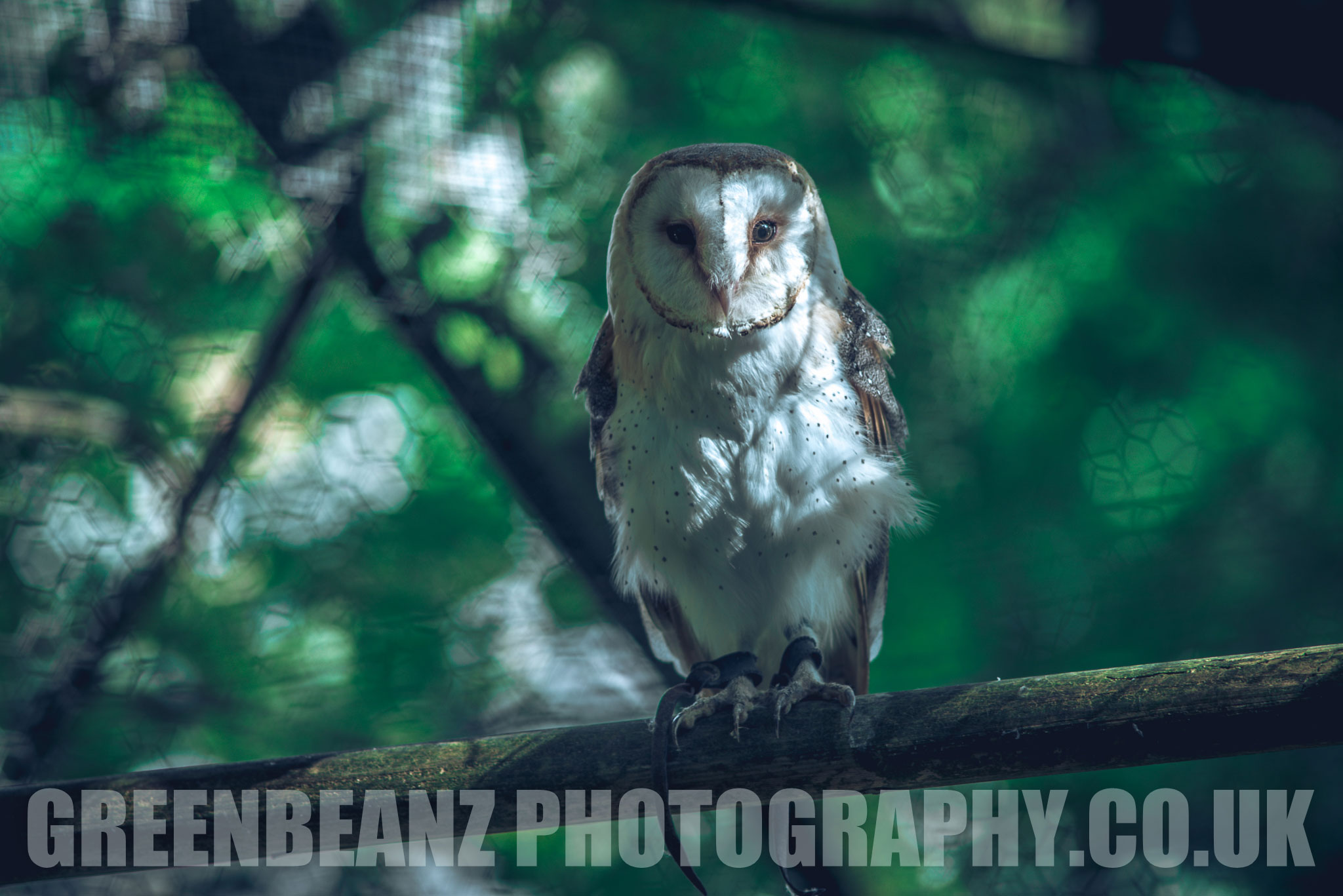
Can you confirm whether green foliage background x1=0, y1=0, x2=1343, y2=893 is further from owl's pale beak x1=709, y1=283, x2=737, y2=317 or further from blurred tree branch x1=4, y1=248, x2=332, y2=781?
owl's pale beak x1=709, y1=283, x2=737, y2=317

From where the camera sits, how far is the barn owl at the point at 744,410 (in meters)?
1.42

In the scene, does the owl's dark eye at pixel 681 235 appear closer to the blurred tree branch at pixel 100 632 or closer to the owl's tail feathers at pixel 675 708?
the owl's tail feathers at pixel 675 708

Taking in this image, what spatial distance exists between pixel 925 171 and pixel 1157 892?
1.81m

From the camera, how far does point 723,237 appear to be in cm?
140

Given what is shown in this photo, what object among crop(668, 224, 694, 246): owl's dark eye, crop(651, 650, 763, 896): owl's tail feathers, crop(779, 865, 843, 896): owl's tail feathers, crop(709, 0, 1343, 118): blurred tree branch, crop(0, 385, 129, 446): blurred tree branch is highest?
crop(709, 0, 1343, 118): blurred tree branch

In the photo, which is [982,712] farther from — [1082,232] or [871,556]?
[1082,232]

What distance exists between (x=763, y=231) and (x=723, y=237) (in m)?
0.09

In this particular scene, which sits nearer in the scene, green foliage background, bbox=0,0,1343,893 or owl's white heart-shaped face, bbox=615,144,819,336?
owl's white heart-shaped face, bbox=615,144,819,336

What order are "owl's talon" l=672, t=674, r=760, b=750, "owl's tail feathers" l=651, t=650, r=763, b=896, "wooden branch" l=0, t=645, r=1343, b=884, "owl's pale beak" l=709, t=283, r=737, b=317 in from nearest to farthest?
"wooden branch" l=0, t=645, r=1343, b=884 → "owl's tail feathers" l=651, t=650, r=763, b=896 → "owl's talon" l=672, t=674, r=760, b=750 → "owl's pale beak" l=709, t=283, r=737, b=317

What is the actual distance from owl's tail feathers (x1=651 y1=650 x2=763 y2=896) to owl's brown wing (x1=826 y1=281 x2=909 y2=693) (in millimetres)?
290

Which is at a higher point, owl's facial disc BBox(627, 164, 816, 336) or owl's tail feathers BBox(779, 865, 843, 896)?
owl's facial disc BBox(627, 164, 816, 336)

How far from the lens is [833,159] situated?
2.35 metres

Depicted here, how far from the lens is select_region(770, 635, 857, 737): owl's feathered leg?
125 cm

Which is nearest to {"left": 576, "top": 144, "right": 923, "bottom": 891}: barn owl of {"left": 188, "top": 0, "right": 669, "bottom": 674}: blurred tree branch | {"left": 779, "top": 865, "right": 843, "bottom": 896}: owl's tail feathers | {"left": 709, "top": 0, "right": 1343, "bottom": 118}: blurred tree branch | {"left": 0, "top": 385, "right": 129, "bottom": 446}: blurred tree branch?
{"left": 779, "top": 865, "right": 843, "bottom": 896}: owl's tail feathers
